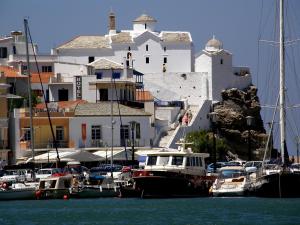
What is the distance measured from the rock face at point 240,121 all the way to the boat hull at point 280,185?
49.8 meters

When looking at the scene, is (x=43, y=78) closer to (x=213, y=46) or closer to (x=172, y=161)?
(x=213, y=46)

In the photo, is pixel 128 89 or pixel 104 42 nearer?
pixel 128 89

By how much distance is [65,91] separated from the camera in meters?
151

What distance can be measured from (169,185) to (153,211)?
1046cm

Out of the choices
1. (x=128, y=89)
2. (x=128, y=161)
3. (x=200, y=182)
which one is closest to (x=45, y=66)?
(x=128, y=89)

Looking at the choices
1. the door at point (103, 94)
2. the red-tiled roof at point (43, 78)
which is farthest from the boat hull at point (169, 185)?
the red-tiled roof at point (43, 78)

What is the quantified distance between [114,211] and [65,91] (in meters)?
60.7

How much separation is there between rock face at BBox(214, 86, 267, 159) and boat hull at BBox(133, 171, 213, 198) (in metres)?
46.0

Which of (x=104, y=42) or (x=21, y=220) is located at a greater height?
(x=104, y=42)

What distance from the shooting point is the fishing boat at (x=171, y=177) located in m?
99.7

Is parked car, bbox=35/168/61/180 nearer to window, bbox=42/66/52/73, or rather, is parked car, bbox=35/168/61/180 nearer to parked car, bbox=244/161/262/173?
parked car, bbox=244/161/262/173

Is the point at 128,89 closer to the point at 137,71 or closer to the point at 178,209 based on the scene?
the point at 137,71

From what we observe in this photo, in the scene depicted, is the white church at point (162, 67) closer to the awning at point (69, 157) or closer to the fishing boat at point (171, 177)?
the awning at point (69, 157)

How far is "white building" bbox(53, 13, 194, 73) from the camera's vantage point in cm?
16162
